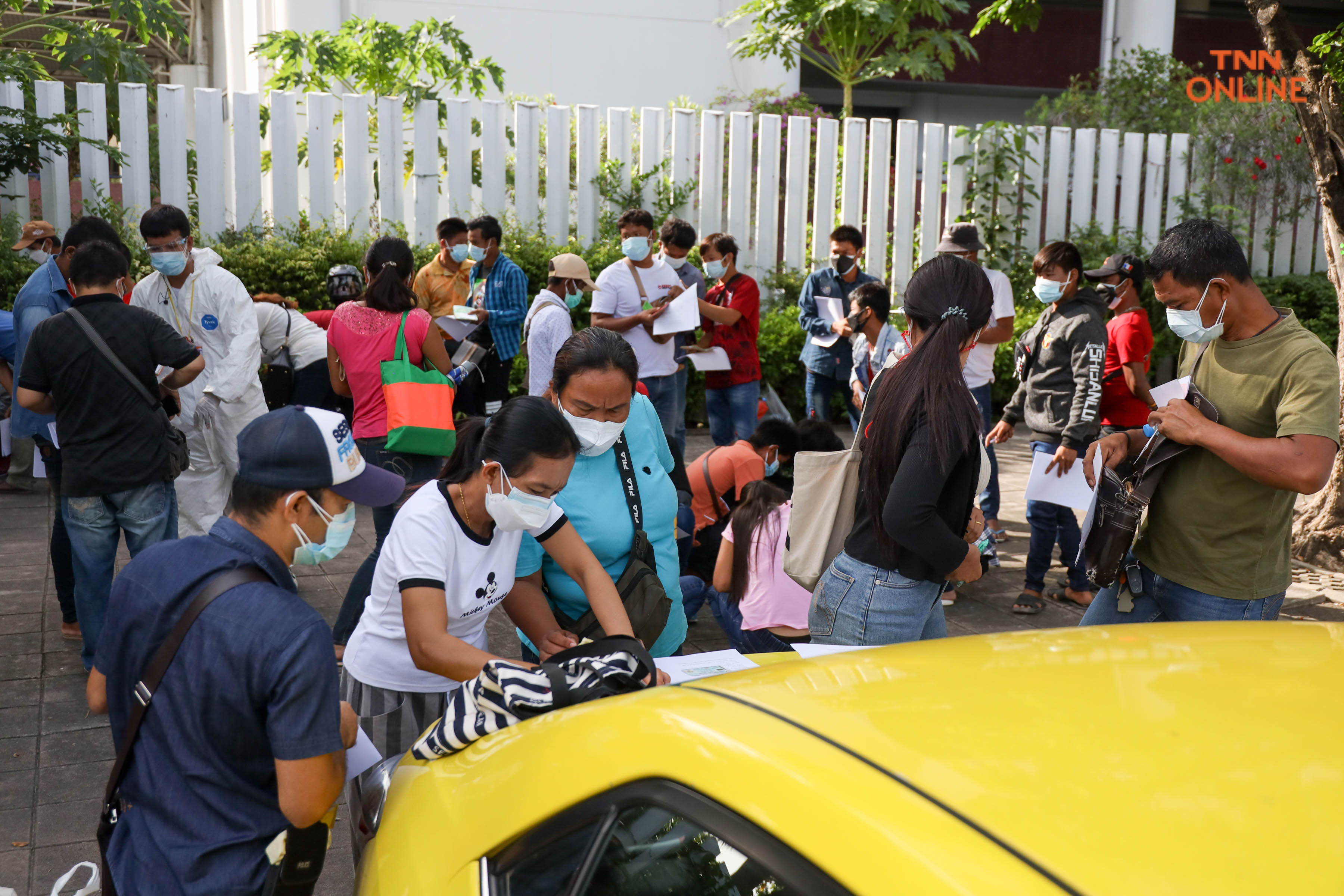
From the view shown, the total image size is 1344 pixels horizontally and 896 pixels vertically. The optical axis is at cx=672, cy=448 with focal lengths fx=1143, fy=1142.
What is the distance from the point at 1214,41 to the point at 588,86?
1213 cm

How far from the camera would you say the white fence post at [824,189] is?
1128 cm

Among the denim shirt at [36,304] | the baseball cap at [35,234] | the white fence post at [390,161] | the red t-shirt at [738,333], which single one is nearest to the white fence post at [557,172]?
the white fence post at [390,161]

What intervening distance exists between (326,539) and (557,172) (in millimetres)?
8865

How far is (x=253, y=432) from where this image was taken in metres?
2.14

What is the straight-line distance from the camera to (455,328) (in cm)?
746

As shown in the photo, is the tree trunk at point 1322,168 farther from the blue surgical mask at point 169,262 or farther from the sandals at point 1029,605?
the blue surgical mask at point 169,262

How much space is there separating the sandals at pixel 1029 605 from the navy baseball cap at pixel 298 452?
4.23 m

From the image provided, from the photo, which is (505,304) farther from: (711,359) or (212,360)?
(212,360)

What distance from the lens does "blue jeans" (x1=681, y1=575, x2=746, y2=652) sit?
4.60 m

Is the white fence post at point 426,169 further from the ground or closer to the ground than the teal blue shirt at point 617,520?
further from the ground

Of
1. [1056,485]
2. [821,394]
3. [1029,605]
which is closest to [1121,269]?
[1056,485]

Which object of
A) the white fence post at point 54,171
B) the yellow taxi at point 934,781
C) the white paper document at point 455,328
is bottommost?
the yellow taxi at point 934,781

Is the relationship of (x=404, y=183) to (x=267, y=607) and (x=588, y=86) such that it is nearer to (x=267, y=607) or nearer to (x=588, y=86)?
(x=588, y=86)

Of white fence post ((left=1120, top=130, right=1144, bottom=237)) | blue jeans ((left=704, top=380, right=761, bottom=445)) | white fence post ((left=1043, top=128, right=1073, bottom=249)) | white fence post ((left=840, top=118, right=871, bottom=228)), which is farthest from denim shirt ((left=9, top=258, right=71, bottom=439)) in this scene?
white fence post ((left=1120, top=130, right=1144, bottom=237))
